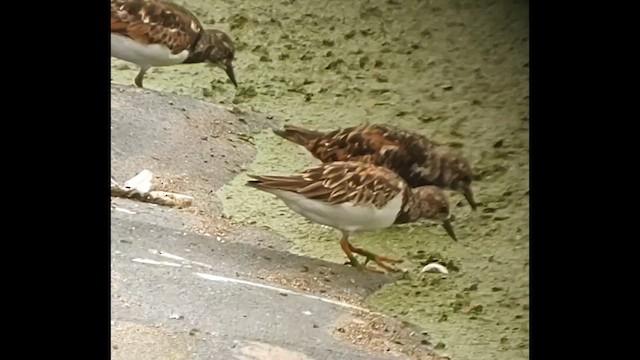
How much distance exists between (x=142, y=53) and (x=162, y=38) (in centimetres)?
6

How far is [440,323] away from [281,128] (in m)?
0.57

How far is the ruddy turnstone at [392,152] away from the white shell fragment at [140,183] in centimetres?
31

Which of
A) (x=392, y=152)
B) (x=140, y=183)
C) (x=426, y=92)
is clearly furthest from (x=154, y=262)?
(x=426, y=92)

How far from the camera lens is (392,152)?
5.43ft

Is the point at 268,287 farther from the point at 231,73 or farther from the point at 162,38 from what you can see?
the point at 162,38

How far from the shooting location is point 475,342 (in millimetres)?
1649

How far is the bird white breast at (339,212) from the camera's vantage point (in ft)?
5.37

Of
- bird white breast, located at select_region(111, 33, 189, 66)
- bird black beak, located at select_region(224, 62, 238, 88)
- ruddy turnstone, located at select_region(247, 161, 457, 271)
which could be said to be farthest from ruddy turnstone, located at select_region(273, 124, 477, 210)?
bird white breast, located at select_region(111, 33, 189, 66)

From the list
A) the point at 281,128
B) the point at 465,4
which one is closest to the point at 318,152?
the point at 281,128

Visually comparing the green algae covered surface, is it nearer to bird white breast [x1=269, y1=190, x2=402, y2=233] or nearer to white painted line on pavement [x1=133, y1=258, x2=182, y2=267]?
bird white breast [x1=269, y1=190, x2=402, y2=233]
